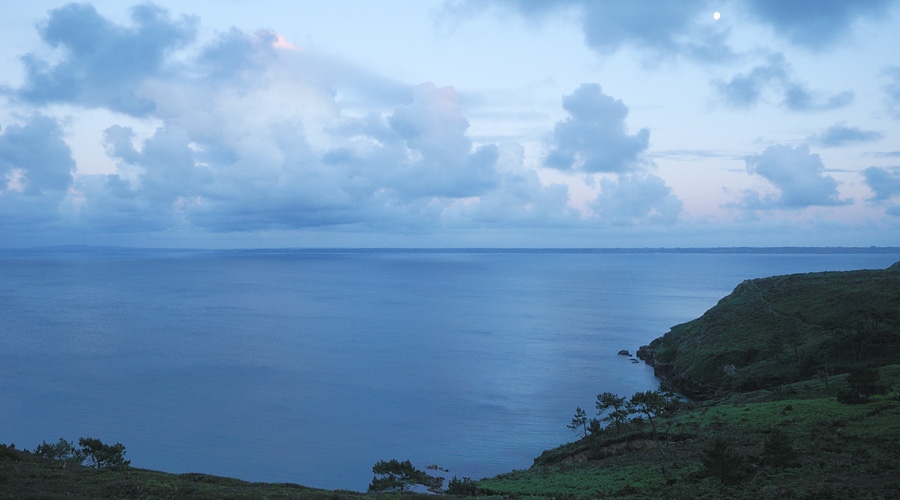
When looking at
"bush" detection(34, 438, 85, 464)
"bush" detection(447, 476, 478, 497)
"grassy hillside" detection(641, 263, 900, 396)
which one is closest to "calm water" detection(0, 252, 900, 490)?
"grassy hillside" detection(641, 263, 900, 396)

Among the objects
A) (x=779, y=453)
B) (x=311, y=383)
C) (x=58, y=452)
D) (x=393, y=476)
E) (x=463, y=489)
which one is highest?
(x=779, y=453)

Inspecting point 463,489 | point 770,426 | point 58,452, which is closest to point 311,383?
point 58,452

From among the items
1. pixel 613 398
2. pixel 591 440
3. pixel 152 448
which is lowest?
pixel 152 448

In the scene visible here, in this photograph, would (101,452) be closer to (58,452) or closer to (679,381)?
(58,452)

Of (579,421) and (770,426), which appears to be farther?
(579,421)

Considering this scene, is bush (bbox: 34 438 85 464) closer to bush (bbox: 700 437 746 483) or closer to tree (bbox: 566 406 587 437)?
tree (bbox: 566 406 587 437)

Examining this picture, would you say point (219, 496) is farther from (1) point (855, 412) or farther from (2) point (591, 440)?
(1) point (855, 412)

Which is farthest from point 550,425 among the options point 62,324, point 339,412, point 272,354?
point 62,324

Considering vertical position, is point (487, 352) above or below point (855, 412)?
below

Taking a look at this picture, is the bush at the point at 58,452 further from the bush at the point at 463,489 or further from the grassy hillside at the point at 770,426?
the grassy hillside at the point at 770,426

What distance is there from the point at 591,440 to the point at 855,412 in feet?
61.5

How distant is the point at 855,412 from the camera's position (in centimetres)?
3491

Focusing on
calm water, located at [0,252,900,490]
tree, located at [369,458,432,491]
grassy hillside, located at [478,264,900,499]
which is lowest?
calm water, located at [0,252,900,490]

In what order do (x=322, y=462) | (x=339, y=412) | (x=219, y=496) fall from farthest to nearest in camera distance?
(x=339, y=412) < (x=322, y=462) < (x=219, y=496)
